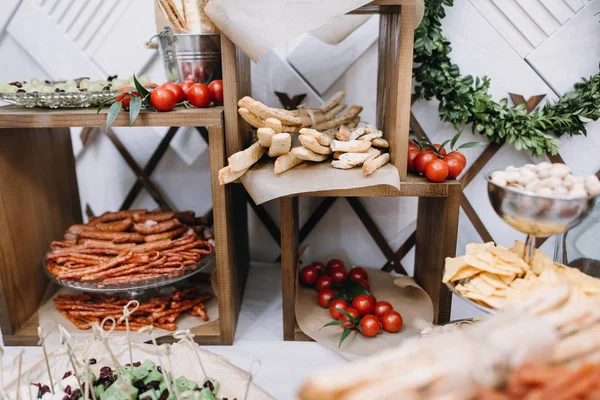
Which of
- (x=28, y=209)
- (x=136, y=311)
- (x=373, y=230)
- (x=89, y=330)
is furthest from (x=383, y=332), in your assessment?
(x=28, y=209)

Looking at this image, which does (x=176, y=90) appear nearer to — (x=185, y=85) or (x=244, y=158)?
(x=185, y=85)

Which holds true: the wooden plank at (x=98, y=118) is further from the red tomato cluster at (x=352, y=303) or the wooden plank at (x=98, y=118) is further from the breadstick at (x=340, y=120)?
the red tomato cluster at (x=352, y=303)

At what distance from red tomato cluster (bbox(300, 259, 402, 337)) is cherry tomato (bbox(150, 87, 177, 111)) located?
61 cm

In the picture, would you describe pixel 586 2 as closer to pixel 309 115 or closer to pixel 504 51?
pixel 504 51

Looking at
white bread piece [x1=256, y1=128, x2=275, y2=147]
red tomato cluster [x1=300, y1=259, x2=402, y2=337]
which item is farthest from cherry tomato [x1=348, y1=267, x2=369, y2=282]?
white bread piece [x1=256, y1=128, x2=275, y2=147]

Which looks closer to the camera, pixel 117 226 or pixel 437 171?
pixel 437 171

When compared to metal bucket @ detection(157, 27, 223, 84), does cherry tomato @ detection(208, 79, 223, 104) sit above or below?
below

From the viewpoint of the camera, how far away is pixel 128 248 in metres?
1.19

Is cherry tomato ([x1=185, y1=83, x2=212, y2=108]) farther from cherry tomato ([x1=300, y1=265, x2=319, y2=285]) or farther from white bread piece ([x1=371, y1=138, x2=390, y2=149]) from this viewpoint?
cherry tomato ([x1=300, y1=265, x2=319, y2=285])

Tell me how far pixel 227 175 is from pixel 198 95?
221 mm

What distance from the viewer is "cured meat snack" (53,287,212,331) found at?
1.17m

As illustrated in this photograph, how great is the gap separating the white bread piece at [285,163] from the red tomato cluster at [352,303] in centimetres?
35

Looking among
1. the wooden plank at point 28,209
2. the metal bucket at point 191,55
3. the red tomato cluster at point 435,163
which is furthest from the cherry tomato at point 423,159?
the wooden plank at point 28,209

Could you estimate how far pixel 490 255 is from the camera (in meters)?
0.76
